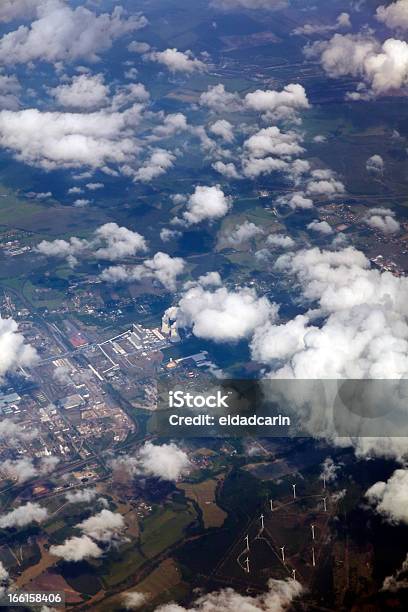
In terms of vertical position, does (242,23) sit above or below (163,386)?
above

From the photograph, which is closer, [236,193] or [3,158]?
[236,193]

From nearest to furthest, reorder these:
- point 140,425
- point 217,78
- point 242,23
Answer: point 140,425 → point 217,78 → point 242,23

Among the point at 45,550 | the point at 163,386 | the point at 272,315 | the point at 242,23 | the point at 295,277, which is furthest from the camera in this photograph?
the point at 242,23

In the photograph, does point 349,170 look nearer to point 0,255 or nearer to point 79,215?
point 79,215

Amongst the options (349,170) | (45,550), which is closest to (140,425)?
(45,550)

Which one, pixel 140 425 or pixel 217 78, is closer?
pixel 140 425

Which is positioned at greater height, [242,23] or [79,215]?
[242,23]

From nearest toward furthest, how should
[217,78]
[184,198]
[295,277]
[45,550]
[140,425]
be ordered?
1. [45,550]
2. [140,425]
3. [295,277]
4. [184,198]
5. [217,78]

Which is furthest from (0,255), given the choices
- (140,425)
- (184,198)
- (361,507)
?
(361,507)

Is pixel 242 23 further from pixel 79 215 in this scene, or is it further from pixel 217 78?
pixel 79 215

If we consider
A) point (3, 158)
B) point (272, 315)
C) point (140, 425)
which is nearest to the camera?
point (140, 425)
